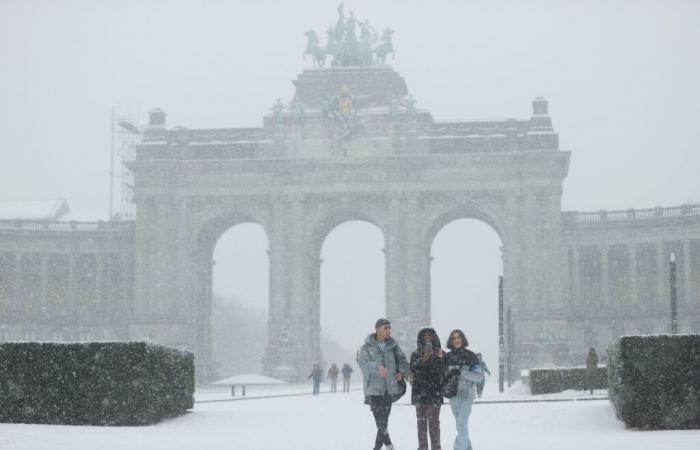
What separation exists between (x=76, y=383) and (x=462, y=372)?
10.3 metres


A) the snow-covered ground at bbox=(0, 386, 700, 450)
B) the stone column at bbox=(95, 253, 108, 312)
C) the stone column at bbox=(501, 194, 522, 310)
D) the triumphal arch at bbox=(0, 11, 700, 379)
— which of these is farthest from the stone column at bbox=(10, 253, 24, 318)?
the snow-covered ground at bbox=(0, 386, 700, 450)

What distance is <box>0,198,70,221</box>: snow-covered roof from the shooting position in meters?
125

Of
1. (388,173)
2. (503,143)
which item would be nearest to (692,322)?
(503,143)

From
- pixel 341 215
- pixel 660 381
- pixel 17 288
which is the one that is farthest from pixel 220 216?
pixel 660 381

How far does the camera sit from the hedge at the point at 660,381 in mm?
25078

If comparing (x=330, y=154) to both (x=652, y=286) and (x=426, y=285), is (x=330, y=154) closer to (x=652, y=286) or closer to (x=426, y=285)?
(x=426, y=285)

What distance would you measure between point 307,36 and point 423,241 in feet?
61.7

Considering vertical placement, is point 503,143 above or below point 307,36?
below

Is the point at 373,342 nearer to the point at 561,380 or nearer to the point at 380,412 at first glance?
the point at 380,412

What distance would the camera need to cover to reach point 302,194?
92250mm

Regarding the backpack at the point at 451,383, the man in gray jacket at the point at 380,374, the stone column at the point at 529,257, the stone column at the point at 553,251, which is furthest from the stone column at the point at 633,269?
the man in gray jacket at the point at 380,374

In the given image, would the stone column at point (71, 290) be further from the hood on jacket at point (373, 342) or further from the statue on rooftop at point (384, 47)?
the hood on jacket at point (373, 342)

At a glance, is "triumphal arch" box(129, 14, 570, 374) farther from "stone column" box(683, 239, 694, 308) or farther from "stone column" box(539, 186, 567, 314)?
"stone column" box(683, 239, 694, 308)

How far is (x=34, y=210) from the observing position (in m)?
128
